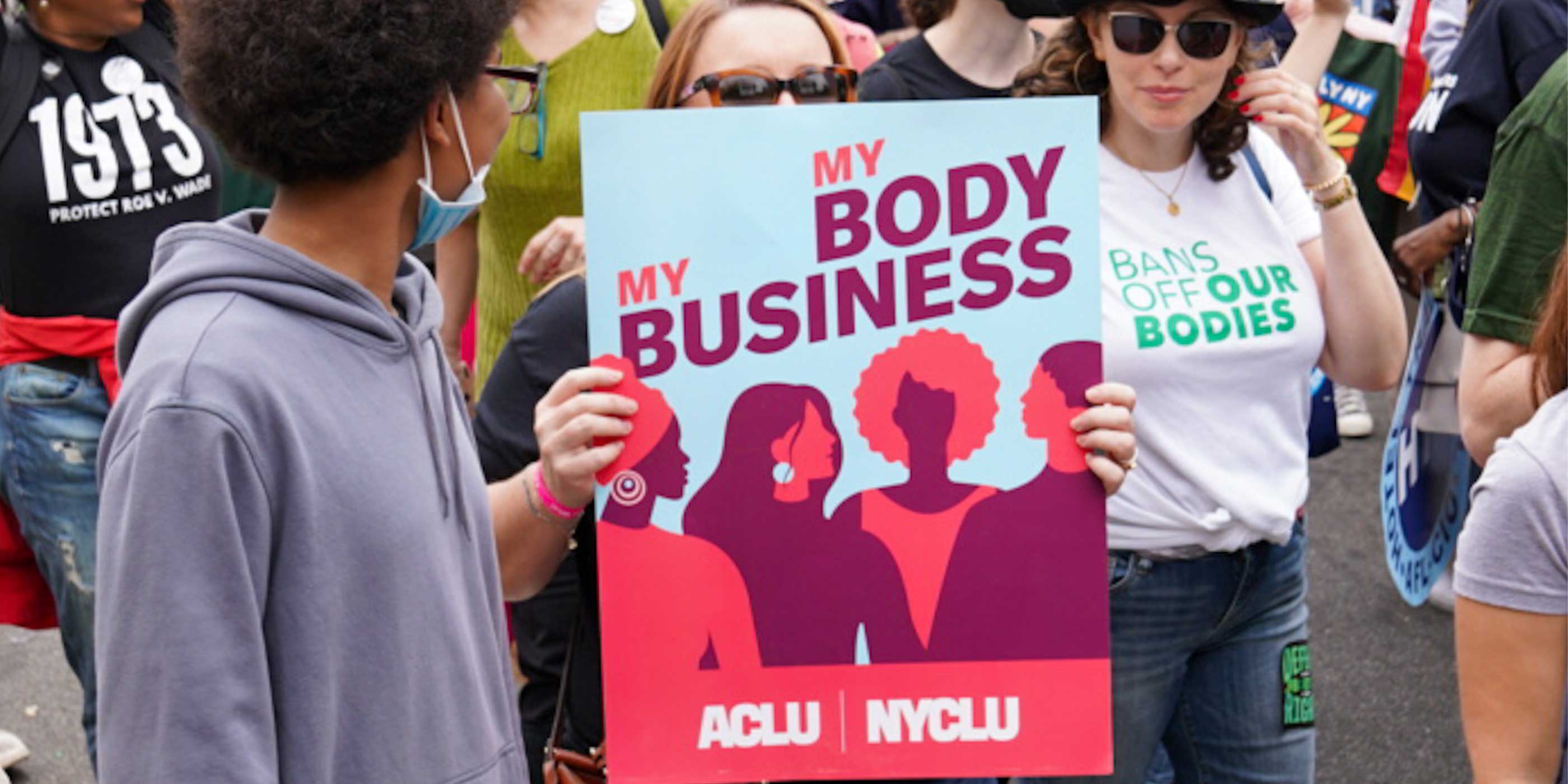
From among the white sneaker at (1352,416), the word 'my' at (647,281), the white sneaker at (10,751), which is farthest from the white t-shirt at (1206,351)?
the white sneaker at (1352,416)

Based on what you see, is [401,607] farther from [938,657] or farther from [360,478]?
[938,657]

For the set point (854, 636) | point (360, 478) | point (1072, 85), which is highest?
point (1072, 85)

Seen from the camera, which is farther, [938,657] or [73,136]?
Answer: [73,136]

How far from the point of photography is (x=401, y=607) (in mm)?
1604

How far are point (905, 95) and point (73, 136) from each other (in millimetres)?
1568

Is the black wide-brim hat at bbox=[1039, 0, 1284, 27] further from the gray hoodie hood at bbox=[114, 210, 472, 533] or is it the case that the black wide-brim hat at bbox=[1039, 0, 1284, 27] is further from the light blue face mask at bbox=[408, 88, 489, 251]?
the gray hoodie hood at bbox=[114, 210, 472, 533]

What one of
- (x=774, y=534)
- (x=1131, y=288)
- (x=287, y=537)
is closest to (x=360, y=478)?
(x=287, y=537)

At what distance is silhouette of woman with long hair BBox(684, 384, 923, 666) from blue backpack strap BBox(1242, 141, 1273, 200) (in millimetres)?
961

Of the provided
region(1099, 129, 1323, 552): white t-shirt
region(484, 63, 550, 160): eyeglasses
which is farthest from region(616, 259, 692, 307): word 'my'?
region(484, 63, 550, 160): eyeglasses

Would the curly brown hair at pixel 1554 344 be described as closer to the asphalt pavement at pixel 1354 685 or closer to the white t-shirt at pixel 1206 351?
the white t-shirt at pixel 1206 351

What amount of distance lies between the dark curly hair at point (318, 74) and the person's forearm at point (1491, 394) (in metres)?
1.90

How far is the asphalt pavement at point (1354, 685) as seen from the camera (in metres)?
4.36

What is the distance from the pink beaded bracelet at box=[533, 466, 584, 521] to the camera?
2.06m

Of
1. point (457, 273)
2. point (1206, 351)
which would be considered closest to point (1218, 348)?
point (1206, 351)
